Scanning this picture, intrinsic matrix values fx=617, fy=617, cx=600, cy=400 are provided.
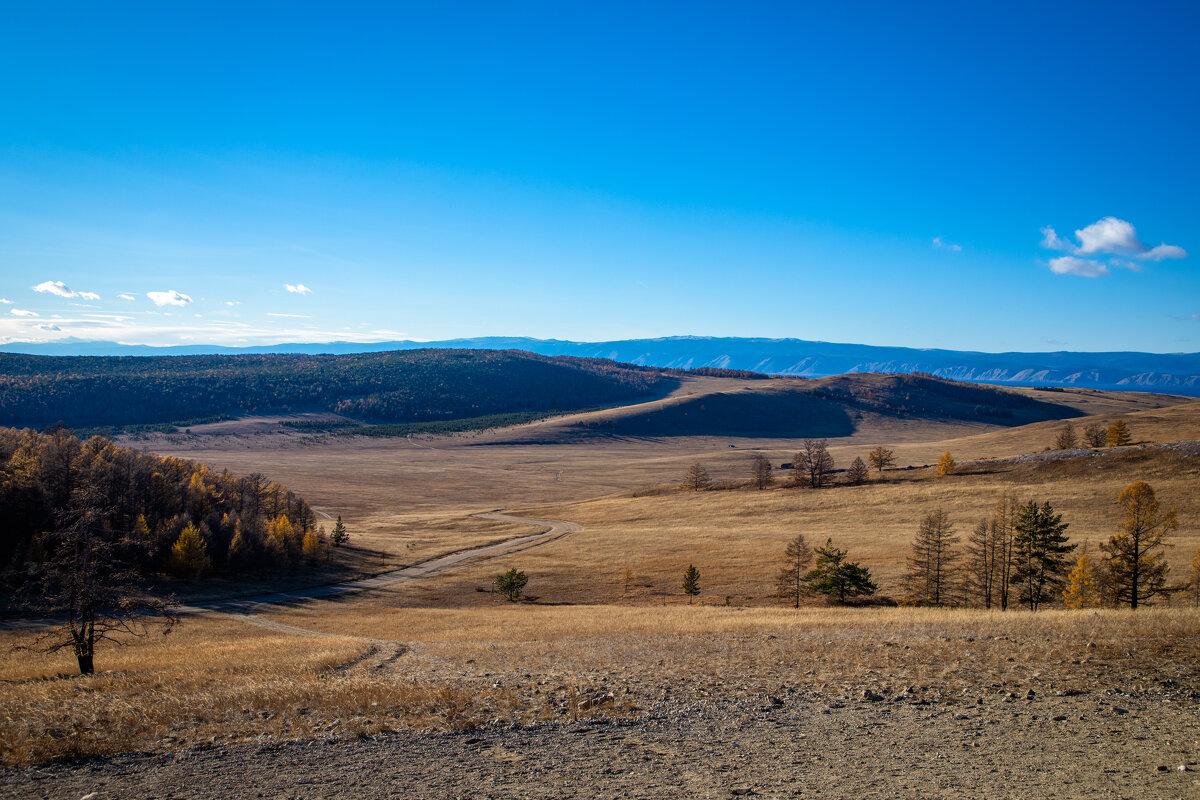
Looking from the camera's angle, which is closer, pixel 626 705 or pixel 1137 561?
pixel 626 705

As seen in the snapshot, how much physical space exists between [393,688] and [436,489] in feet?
317

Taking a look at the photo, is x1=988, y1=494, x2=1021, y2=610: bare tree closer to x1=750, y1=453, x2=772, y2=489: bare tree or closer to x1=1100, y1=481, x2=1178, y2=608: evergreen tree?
x1=1100, y1=481, x2=1178, y2=608: evergreen tree

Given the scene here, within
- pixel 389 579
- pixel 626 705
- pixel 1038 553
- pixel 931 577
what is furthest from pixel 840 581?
pixel 389 579

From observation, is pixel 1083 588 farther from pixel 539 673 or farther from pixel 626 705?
pixel 626 705

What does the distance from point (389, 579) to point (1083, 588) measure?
141 feet

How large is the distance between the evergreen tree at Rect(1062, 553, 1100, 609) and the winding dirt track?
35900mm

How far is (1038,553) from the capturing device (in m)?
32.3

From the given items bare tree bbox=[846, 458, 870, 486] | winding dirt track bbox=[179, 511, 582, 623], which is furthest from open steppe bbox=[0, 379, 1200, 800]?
bare tree bbox=[846, 458, 870, 486]

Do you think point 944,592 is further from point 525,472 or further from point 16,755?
point 525,472

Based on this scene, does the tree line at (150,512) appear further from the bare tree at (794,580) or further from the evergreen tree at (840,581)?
the evergreen tree at (840,581)

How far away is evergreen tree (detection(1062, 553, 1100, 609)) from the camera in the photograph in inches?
1109

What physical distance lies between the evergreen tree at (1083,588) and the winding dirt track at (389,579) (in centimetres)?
3590

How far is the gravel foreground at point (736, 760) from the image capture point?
27.8ft

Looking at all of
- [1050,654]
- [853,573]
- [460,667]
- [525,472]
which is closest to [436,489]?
[525,472]
